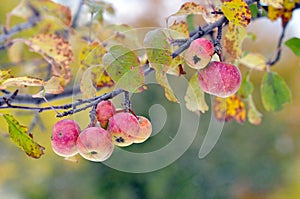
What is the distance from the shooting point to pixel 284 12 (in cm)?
66

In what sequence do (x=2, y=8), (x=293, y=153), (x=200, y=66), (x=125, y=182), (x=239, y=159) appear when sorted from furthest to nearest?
(x=293, y=153) → (x=239, y=159) → (x=125, y=182) → (x=2, y=8) → (x=200, y=66)

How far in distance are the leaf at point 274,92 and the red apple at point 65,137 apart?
0.39 meters

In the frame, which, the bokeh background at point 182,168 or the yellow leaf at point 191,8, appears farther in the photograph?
the bokeh background at point 182,168

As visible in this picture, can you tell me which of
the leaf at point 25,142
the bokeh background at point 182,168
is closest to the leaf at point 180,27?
the leaf at point 25,142

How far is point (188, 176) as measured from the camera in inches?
145

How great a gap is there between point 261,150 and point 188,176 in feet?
3.52

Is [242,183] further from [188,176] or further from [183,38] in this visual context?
[183,38]

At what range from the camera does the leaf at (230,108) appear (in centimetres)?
70

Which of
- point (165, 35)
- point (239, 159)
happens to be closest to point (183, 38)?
point (165, 35)

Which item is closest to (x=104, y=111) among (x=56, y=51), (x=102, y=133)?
(x=102, y=133)

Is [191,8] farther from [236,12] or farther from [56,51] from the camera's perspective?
[56,51]

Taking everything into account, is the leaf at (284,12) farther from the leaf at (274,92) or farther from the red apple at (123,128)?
the red apple at (123,128)

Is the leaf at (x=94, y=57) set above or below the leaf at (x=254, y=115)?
above

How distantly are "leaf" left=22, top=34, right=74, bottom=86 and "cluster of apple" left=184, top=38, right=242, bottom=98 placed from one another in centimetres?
26
